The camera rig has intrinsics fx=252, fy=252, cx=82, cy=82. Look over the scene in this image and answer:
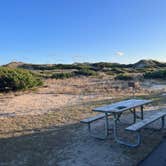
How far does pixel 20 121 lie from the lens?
6.41 m

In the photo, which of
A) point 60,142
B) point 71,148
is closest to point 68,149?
point 71,148

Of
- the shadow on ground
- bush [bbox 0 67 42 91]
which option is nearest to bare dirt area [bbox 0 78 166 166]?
the shadow on ground

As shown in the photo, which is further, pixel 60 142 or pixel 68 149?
pixel 60 142

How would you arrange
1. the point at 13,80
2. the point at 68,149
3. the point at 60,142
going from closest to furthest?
the point at 68,149 → the point at 60,142 → the point at 13,80

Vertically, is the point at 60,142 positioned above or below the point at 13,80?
below

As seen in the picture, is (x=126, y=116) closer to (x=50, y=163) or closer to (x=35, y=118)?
(x=35, y=118)

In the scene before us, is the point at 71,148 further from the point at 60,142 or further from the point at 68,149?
the point at 60,142

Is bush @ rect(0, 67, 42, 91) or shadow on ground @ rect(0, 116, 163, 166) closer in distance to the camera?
shadow on ground @ rect(0, 116, 163, 166)

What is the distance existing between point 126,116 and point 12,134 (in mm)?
2964

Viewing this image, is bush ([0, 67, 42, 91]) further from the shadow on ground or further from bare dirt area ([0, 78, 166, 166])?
the shadow on ground

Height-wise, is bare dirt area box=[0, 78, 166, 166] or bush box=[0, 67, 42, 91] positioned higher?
bush box=[0, 67, 42, 91]

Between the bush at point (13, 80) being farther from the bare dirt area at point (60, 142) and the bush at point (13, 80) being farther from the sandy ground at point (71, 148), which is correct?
the sandy ground at point (71, 148)

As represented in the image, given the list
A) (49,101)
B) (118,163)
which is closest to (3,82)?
(49,101)

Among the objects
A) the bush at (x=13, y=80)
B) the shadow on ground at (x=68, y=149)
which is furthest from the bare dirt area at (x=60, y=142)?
the bush at (x=13, y=80)
